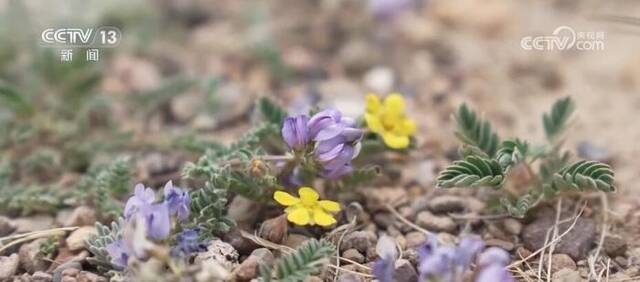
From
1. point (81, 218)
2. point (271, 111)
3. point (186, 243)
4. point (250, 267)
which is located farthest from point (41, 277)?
point (271, 111)

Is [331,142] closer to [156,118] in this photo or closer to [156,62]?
[156,118]

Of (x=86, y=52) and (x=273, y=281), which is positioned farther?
(x=86, y=52)

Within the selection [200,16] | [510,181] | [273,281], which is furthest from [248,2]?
[273,281]

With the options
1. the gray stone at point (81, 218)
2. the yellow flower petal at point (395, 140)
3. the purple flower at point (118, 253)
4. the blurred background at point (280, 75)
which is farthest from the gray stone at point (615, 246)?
the gray stone at point (81, 218)

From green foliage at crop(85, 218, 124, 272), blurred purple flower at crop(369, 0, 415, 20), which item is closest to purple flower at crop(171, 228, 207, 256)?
green foliage at crop(85, 218, 124, 272)

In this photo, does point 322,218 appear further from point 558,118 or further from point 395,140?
point 558,118

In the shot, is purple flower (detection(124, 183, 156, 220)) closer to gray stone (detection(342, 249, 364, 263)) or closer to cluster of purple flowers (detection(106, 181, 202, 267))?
cluster of purple flowers (detection(106, 181, 202, 267))
